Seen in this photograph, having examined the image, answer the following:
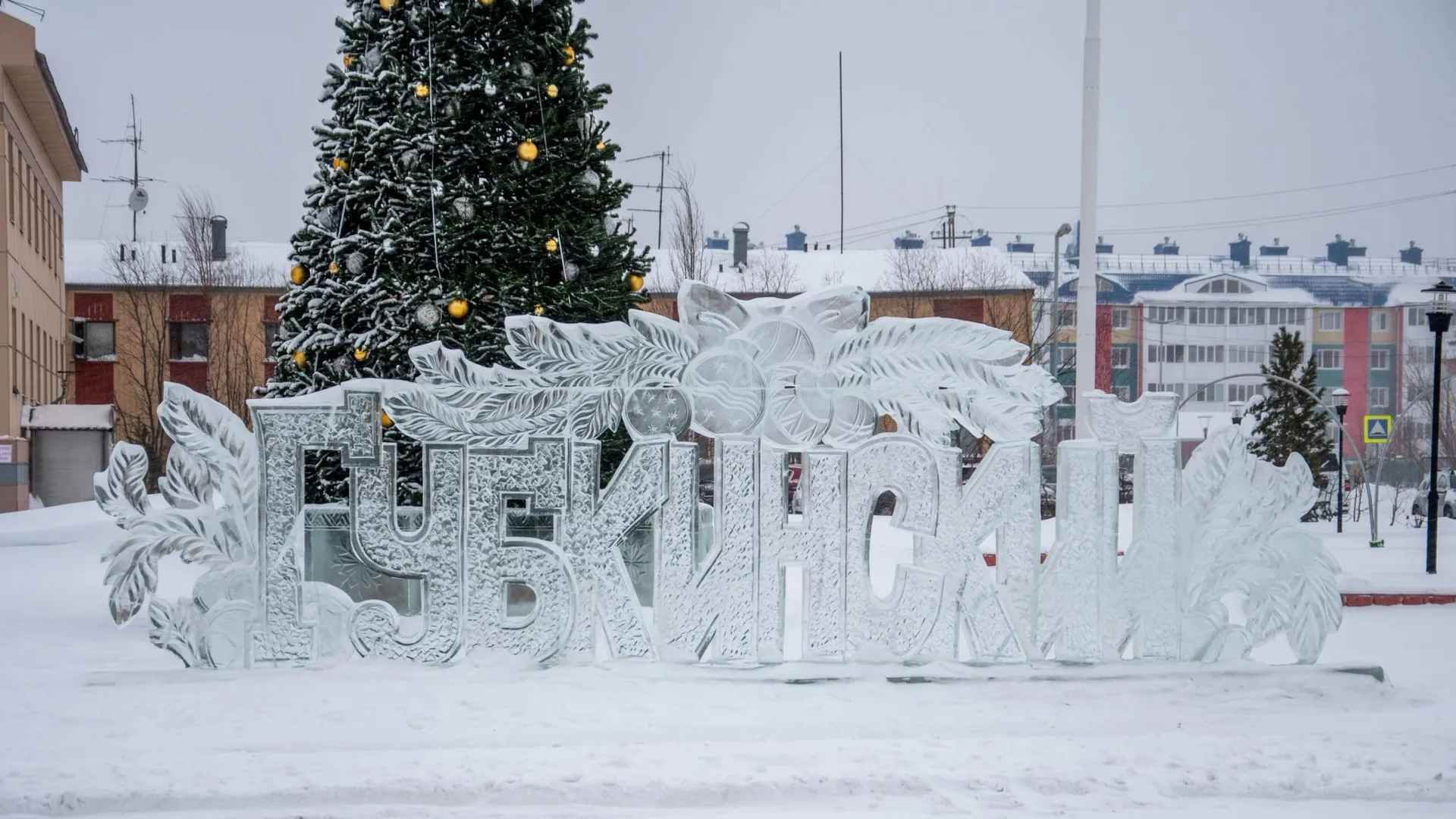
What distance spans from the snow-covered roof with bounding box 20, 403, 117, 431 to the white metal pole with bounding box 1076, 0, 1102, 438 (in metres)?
25.0

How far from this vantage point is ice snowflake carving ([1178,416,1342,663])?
355 inches

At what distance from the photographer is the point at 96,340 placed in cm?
4747

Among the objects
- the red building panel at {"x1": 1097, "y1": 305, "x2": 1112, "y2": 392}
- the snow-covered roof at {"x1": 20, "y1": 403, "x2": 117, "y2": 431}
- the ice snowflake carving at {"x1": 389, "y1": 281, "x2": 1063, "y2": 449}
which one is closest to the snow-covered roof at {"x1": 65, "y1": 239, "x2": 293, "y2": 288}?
the snow-covered roof at {"x1": 20, "y1": 403, "x2": 117, "y2": 431}

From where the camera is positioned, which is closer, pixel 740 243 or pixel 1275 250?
pixel 740 243

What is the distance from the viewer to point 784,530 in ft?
29.1

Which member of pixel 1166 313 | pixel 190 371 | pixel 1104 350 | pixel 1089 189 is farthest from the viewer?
pixel 1166 313

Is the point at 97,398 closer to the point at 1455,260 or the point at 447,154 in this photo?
the point at 447,154

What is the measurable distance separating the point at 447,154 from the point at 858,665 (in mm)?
5897

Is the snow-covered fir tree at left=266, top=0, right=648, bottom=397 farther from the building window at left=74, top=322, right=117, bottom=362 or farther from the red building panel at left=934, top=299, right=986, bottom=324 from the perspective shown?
the building window at left=74, top=322, right=117, bottom=362

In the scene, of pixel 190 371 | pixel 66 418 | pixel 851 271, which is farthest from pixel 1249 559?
pixel 190 371

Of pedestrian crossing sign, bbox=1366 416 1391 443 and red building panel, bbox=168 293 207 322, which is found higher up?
red building panel, bbox=168 293 207 322

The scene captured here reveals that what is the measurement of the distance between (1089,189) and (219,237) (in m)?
43.1

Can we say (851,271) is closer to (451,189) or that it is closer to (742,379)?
(451,189)

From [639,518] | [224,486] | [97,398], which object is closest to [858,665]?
[639,518]
